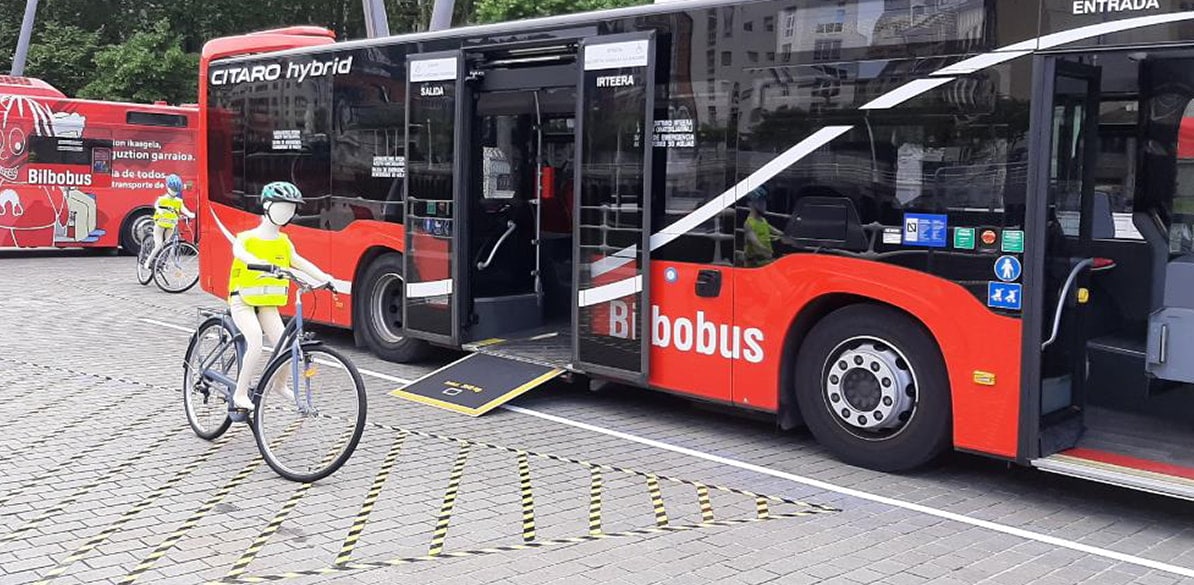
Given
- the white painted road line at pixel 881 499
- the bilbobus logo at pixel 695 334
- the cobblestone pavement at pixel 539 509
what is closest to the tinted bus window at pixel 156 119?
the cobblestone pavement at pixel 539 509

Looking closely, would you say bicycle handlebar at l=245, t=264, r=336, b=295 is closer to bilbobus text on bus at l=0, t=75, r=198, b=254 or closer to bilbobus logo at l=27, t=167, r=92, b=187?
bilbobus text on bus at l=0, t=75, r=198, b=254

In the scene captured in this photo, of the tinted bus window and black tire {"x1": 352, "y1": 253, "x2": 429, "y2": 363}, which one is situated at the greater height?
the tinted bus window

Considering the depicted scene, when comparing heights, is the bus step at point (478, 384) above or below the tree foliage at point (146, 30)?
below

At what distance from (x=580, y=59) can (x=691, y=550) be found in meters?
4.27

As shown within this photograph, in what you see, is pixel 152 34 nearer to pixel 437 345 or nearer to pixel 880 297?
pixel 437 345

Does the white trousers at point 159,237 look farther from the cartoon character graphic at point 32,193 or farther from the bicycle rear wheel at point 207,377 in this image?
the bicycle rear wheel at point 207,377

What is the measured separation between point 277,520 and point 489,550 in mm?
1184

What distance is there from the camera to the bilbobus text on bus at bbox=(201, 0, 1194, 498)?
647 cm

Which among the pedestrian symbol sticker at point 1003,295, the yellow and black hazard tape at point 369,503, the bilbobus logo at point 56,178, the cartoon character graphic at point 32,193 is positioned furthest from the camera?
the bilbobus logo at point 56,178

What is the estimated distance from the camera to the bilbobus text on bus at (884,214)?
6469 mm

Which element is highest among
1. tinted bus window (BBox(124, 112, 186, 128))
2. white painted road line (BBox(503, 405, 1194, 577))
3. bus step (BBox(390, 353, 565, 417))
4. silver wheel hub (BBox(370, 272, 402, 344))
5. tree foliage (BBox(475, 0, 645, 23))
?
tree foliage (BBox(475, 0, 645, 23))

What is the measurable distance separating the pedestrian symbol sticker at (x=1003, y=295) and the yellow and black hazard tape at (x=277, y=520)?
3.67 meters

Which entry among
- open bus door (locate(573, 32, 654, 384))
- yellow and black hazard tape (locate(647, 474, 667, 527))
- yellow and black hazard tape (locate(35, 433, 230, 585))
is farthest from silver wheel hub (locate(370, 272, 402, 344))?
yellow and black hazard tape (locate(647, 474, 667, 527))

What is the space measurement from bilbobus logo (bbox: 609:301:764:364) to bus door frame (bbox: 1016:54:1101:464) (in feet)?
5.90
